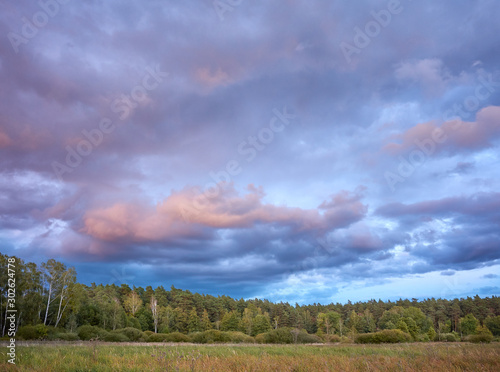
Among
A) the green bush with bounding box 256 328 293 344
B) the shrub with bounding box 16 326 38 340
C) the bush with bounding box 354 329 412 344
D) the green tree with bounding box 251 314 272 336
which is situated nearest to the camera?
the shrub with bounding box 16 326 38 340

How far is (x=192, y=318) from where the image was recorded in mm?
98438

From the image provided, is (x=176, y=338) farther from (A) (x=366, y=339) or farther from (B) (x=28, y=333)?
(A) (x=366, y=339)

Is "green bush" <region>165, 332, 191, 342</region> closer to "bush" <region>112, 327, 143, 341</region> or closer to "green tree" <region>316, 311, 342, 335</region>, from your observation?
"bush" <region>112, 327, 143, 341</region>

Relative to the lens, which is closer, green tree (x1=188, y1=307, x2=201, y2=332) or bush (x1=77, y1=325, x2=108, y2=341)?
bush (x1=77, y1=325, x2=108, y2=341)

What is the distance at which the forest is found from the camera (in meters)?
50.8

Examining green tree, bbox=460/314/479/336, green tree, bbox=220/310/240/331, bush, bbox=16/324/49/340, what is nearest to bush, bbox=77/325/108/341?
bush, bbox=16/324/49/340

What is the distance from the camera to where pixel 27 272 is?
Result: 195ft

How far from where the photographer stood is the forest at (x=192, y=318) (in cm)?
5084

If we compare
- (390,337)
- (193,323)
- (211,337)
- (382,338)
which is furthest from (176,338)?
(193,323)

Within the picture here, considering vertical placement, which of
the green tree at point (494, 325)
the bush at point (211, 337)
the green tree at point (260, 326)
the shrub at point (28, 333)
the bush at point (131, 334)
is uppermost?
the shrub at point (28, 333)

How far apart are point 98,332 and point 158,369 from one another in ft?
161

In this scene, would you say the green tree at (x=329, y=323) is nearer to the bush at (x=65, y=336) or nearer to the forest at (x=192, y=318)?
the forest at (x=192, y=318)

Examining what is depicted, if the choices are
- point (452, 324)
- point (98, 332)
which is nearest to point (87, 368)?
point (98, 332)

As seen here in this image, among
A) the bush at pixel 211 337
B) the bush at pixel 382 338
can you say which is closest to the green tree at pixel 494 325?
the bush at pixel 382 338
